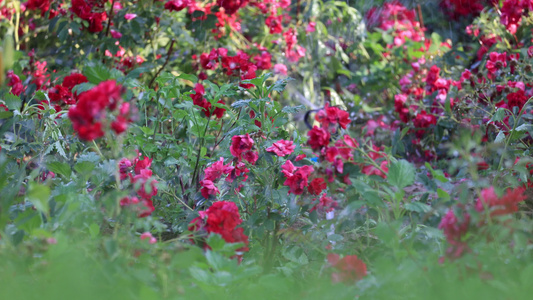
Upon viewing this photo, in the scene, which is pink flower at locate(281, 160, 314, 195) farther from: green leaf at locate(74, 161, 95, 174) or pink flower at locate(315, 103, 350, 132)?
green leaf at locate(74, 161, 95, 174)

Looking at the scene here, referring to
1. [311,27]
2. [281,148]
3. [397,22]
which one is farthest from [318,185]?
[397,22]

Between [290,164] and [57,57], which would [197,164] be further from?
[57,57]

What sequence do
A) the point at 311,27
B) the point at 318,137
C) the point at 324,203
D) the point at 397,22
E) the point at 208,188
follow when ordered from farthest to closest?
the point at 397,22, the point at 311,27, the point at 208,188, the point at 324,203, the point at 318,137

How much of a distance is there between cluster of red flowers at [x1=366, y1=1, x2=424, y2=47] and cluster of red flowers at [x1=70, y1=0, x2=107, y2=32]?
248cm

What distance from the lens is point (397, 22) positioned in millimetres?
4418

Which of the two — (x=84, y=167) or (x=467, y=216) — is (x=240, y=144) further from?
(x=467, y=216)

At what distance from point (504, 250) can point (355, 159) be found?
1.16ft

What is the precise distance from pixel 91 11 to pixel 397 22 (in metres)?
2.77

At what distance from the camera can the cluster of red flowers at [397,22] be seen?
14.0ft

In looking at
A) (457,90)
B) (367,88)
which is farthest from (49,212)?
(367,88)

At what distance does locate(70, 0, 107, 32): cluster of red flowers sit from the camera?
245cm

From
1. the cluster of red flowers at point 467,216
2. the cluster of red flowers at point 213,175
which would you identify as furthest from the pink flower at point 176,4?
the cluster of red flowers at point 467,216

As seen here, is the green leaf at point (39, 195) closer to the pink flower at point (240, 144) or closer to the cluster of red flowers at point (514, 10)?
the pink flower at point (240, 144)

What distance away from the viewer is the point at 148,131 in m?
1.75
